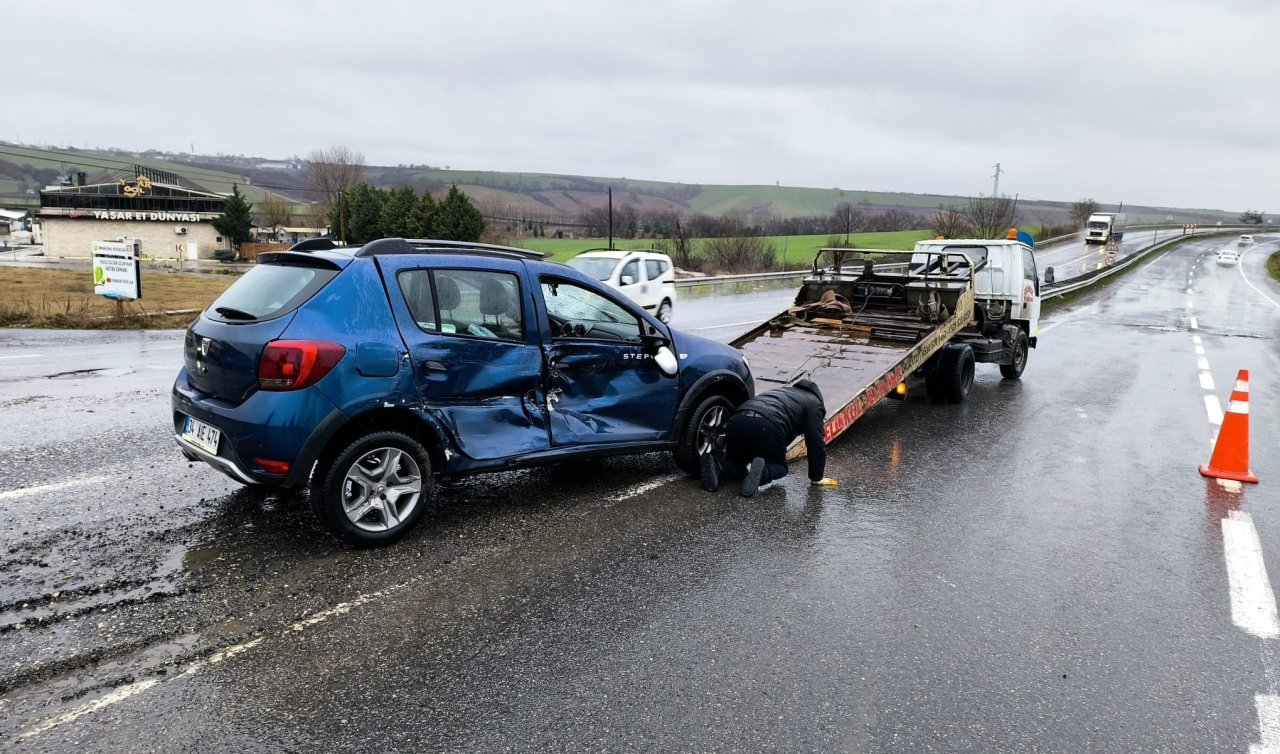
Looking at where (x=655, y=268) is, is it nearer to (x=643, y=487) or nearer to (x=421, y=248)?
(x=643, y=487)

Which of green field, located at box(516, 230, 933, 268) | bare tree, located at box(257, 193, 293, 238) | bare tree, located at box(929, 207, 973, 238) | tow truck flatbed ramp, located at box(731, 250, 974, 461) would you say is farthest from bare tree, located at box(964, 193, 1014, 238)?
bare tree, located at box(257, 193, 293, 238)

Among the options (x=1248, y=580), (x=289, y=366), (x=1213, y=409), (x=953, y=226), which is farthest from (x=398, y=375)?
(x=953, y=226)

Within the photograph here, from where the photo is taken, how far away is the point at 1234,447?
23.1 feet

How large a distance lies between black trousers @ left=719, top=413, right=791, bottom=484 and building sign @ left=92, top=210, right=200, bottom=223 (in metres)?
84.5

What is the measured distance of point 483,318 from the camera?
5016 mm

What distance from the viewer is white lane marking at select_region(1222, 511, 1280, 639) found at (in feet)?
13.8

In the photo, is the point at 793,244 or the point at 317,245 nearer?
the point at 317,245

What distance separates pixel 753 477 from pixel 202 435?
368 centimetres

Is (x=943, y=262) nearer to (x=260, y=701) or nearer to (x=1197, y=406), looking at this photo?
(x=1197, y=406)

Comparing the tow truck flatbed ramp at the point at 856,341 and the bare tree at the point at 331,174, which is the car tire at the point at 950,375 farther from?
the bare tree at the point at 331,174

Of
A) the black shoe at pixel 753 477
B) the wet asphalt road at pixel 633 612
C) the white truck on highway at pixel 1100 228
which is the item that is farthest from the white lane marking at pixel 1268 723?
the white truck on highway at pixel 1100 228

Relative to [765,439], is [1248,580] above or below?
below

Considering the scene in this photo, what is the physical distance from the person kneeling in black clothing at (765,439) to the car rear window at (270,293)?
3.10 meters

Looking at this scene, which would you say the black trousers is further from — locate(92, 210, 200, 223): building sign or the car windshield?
locate(92, 210, 200, 223): building sign
